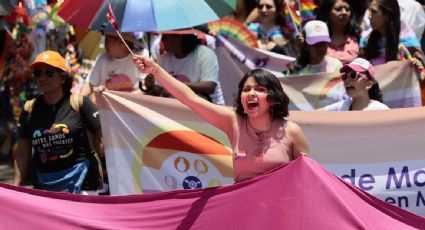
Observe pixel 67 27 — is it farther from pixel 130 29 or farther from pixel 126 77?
pixel 130 29

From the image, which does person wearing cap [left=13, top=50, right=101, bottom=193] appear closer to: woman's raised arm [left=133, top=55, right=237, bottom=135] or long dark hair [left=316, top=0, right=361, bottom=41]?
woman's raised arm [left=133, top=55, right=237, bottom=135]

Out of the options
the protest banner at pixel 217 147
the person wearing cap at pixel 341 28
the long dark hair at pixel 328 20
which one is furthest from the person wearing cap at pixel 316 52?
the protest banner at pixel 217 147

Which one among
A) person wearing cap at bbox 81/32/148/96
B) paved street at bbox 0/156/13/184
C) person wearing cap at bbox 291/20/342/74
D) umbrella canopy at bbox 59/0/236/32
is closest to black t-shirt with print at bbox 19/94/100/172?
umbrella canopy at bbox 59/0/236/32

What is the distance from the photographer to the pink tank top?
16.6ft

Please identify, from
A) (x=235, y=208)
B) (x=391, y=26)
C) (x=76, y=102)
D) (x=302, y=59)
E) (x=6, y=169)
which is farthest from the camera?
(x=6, y=169)

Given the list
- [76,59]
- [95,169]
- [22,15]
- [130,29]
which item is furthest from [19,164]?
[22,15]

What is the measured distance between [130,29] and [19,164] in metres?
1.23

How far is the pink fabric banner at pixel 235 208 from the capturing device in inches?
191

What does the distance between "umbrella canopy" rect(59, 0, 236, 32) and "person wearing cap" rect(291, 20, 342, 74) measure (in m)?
1.46

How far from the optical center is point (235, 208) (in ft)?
16.3

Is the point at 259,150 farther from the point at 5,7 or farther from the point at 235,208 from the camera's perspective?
the point at 5,7

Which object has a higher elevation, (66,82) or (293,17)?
(293,17)

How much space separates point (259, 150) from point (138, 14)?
1.99 meters

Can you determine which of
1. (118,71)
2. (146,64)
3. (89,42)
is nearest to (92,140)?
(146,64)
